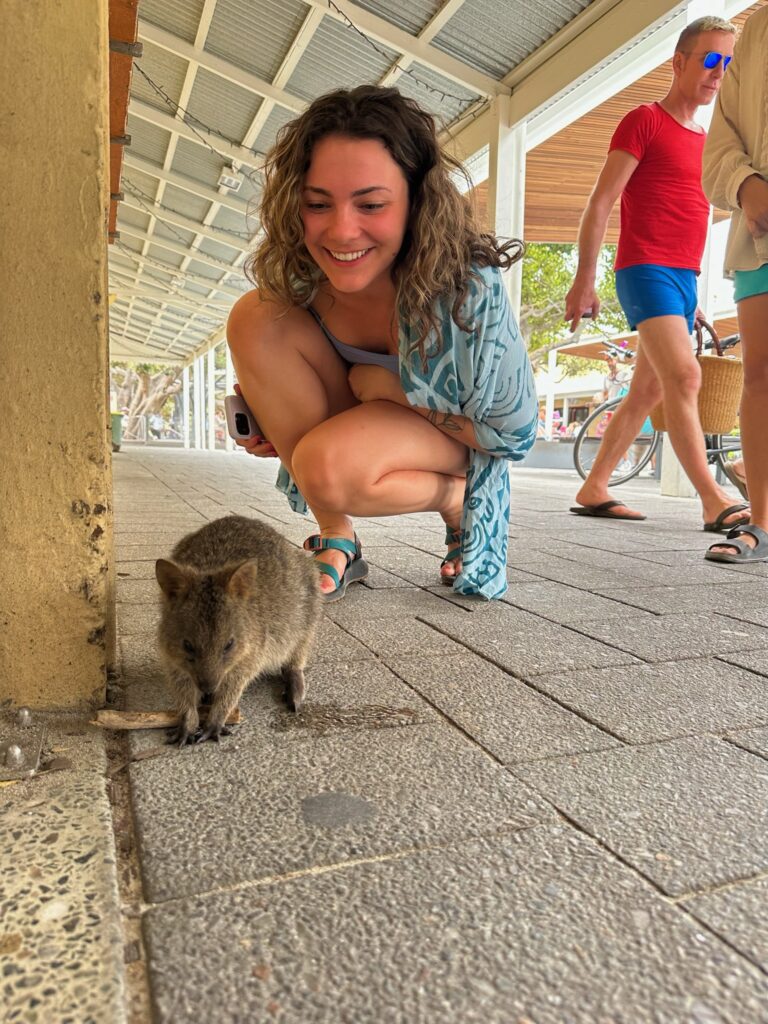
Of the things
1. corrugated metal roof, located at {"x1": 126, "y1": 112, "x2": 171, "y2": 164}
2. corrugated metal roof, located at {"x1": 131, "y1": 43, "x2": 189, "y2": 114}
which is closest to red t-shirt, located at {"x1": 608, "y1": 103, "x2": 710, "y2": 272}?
corrugated metal roof, located at {"x1": 131, "y1": 43, "x2": 189, "y2": 114}

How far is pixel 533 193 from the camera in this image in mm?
8484

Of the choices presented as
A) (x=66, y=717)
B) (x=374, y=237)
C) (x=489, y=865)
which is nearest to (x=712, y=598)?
(x=374, y=237)

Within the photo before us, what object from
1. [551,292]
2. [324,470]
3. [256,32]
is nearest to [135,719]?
[324,470]

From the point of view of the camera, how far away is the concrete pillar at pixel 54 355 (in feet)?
4.33

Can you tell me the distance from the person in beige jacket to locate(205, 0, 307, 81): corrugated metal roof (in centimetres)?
482

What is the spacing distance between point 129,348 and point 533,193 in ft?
80.1

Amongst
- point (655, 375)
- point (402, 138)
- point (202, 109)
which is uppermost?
point (202, 109)

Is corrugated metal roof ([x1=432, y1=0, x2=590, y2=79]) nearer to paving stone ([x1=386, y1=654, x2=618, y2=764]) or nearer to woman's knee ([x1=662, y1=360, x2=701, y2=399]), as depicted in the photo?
woman's knee ([x1=662, y1=360, x2=701, y2=399])

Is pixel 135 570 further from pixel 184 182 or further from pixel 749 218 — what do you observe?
pixel 184 182

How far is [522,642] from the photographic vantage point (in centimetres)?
203

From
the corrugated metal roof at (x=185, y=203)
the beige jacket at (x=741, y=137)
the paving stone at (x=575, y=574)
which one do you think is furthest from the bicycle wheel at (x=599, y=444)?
the corrugated metal roof at (x=185, y=203)

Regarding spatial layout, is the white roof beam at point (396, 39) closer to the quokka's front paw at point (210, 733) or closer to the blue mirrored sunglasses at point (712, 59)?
the blue mirrored sunglasses at point (712, 59)

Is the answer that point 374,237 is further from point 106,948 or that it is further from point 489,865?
point 106,948

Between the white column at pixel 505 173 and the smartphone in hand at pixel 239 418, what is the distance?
183 inches
